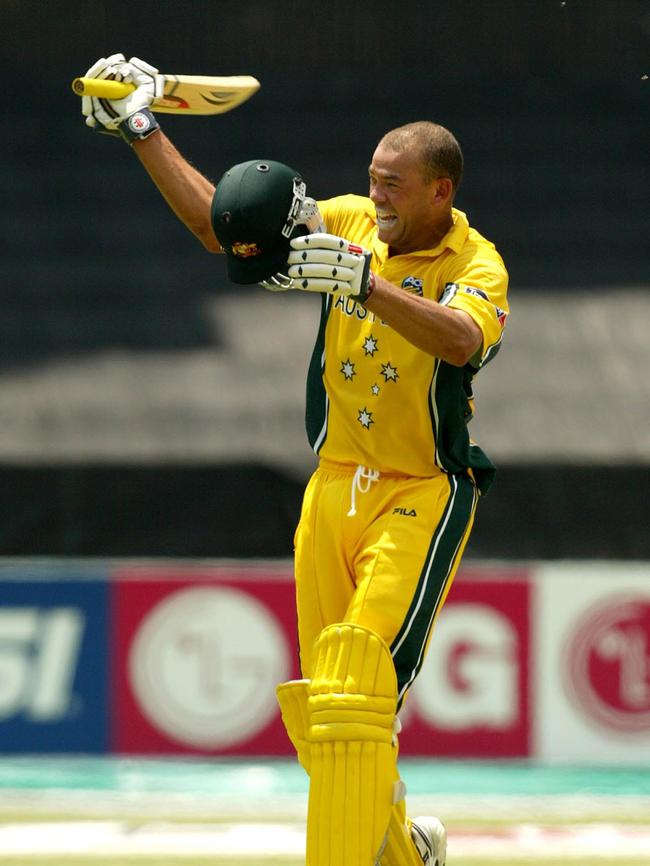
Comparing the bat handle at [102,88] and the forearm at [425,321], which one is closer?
the forearm at [425,321]

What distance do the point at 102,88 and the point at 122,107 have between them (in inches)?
3.1

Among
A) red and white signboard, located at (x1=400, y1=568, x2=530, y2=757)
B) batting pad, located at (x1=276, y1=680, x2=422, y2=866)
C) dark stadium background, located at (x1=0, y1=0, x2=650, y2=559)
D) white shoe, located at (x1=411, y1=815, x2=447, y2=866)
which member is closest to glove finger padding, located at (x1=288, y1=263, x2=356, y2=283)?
batting pad, located at (x1=276, y1=680, x2=422, y2=866)

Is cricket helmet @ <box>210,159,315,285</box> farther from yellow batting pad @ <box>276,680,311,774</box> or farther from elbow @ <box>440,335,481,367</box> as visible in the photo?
yellow batting pad @ <box>276,680,311,774</box>

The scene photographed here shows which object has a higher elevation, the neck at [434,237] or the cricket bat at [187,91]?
the cricket bat at [187,91]

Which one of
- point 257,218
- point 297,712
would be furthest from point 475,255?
point 297,712

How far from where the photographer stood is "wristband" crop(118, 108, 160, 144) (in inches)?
149

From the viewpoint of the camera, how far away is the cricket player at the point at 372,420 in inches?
137

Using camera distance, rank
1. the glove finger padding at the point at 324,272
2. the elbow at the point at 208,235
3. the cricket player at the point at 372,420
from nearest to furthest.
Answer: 1. the glove finger padding at the point at 324,272
2. the cricket player at the point at 372,420
3. the elbow at the point at 208,235

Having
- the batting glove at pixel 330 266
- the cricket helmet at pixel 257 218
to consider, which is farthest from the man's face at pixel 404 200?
the batting glove at pixel 330 266

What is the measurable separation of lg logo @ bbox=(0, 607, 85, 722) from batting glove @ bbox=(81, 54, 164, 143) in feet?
9.52

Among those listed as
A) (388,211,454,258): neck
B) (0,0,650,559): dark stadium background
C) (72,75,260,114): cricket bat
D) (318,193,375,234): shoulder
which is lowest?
(388,211,454,258): neck

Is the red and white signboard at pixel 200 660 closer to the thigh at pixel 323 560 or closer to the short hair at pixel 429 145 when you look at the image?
the thigh at pixel 323 560

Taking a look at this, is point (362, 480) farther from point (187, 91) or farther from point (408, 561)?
point (187, 91)

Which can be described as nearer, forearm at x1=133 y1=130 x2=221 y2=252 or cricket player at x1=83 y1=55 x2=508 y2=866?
cricket player at x1=83 y1=55 x2=508 y2=866
